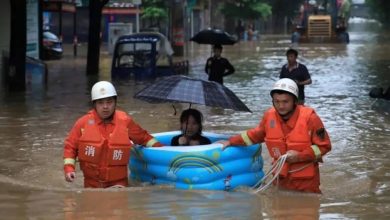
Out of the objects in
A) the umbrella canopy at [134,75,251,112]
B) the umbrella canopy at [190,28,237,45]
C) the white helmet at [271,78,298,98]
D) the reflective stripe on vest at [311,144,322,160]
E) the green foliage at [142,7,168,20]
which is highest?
the green foliage at [142,7,168,20]

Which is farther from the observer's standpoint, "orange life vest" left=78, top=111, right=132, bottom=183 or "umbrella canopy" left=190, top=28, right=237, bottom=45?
"umbrella canopy" left=190, top=28, right=237, bottom=45

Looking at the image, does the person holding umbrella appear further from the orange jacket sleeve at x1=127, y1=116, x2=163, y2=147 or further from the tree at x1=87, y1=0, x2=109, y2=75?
the tree at x1=87, y1=0, x2=109, y2=75

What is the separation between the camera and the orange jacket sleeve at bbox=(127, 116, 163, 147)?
7.26m

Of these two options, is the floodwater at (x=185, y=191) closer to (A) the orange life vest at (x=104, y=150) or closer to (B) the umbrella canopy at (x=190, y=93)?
(A) the orange life vest at (x=104, y=150)

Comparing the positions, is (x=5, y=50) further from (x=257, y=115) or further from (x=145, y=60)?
(x=257, y=115)

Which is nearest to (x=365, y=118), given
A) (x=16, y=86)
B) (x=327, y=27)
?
(x=16, y=86)

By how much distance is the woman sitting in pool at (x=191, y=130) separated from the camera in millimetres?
7824

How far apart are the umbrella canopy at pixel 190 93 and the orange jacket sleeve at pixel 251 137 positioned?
0.53 metres

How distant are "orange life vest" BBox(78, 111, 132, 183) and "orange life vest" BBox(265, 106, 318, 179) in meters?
1.35

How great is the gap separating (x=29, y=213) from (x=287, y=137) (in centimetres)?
253

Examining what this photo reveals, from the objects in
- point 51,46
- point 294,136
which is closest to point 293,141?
point 294,136

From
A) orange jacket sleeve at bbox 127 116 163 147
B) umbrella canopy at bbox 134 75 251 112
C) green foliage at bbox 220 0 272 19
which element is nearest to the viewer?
orange jacket sleeve at bbox 127 116 163 147

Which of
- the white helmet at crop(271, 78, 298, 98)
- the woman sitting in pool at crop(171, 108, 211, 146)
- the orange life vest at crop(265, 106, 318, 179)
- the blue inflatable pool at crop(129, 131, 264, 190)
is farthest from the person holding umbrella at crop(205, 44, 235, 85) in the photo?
the white helmet at crop(271, 78, 298, 98)

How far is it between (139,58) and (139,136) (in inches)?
622
